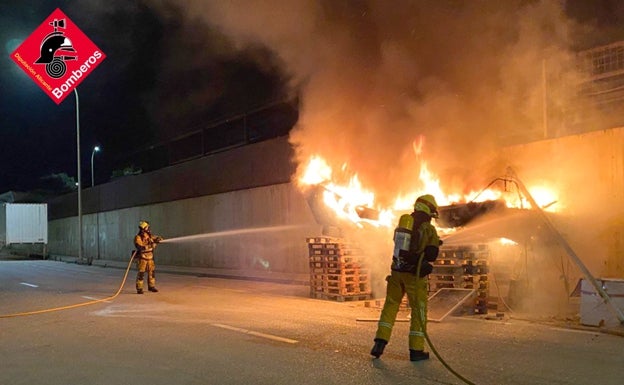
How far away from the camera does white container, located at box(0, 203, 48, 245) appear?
33688mm

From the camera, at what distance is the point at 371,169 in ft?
42.5

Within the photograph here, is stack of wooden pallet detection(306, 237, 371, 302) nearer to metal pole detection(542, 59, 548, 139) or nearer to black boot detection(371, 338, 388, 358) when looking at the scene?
metal pole detection(542, 59, 548, 139)

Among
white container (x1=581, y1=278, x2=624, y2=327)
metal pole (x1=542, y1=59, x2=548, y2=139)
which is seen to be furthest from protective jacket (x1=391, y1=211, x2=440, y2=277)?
metal pole (x1=542, y1=59, x2=548, y2=139)

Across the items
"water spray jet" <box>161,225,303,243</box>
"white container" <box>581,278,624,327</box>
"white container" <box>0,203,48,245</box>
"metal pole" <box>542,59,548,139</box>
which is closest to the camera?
"white container" <box>581,278,624,327</box>

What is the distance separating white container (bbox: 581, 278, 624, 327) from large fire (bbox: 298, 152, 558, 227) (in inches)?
94.1

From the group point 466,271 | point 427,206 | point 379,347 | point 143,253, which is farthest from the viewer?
point 143,253

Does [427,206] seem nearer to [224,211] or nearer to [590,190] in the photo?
[590,190]

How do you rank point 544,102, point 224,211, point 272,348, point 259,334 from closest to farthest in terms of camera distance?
point 272,348
point 259,334
point 544,102
point 224,211

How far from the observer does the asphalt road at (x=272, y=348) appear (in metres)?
5.42

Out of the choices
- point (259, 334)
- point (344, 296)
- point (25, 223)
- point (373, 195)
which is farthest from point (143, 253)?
point (25, 223)

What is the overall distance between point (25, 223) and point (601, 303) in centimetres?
3429

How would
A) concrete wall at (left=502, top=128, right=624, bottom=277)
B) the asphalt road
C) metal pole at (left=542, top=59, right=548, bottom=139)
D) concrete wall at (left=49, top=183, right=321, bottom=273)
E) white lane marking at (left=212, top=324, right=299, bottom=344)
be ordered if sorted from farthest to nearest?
1. concrete wall at (left=49, top=183, right=321, bottom=273)
2. metal pole at (left=542, top=59, right=548, bottom=139)
3. concrete wall at (left=502, top=128, right=624, bottom=277)
4. white lane marking at (left=212, top=324, right=299, bottom=344)
5. the asphalt road

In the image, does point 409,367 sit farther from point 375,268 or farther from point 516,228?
point 375,268

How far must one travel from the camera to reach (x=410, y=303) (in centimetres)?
590
